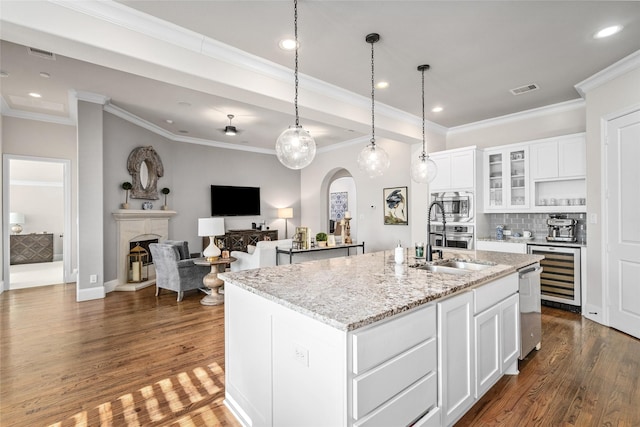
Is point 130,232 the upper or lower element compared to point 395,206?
lower

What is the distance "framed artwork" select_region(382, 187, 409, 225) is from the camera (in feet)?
20.8

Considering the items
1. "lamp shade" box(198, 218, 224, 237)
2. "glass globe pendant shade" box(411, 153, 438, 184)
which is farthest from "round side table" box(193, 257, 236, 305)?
"glass globe pendant shade" box(411, 153, 438, 184)

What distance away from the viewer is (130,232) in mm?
5426

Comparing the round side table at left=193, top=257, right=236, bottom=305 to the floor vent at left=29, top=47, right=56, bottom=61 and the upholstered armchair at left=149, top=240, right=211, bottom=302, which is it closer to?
the upholstered armchair at left=149, top=240, right=211, bottom=302

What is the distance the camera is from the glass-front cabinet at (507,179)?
469 cm

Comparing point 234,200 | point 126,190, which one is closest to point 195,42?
point 126,190

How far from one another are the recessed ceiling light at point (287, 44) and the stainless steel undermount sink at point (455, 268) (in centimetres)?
234

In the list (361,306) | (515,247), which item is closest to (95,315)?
(361,306)

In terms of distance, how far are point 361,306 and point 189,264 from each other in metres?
3.98

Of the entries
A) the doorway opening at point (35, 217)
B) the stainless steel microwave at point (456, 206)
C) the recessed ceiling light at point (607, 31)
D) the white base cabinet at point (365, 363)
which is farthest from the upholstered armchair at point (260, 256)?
the doorway opening at point (35, 217)

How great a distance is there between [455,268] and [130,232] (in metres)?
5.30

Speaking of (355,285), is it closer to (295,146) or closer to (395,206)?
(295,146)

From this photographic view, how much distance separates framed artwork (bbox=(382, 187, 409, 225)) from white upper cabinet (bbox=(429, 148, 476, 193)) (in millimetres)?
1003

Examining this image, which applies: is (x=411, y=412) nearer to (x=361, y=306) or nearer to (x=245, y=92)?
(x=361, y=306)
